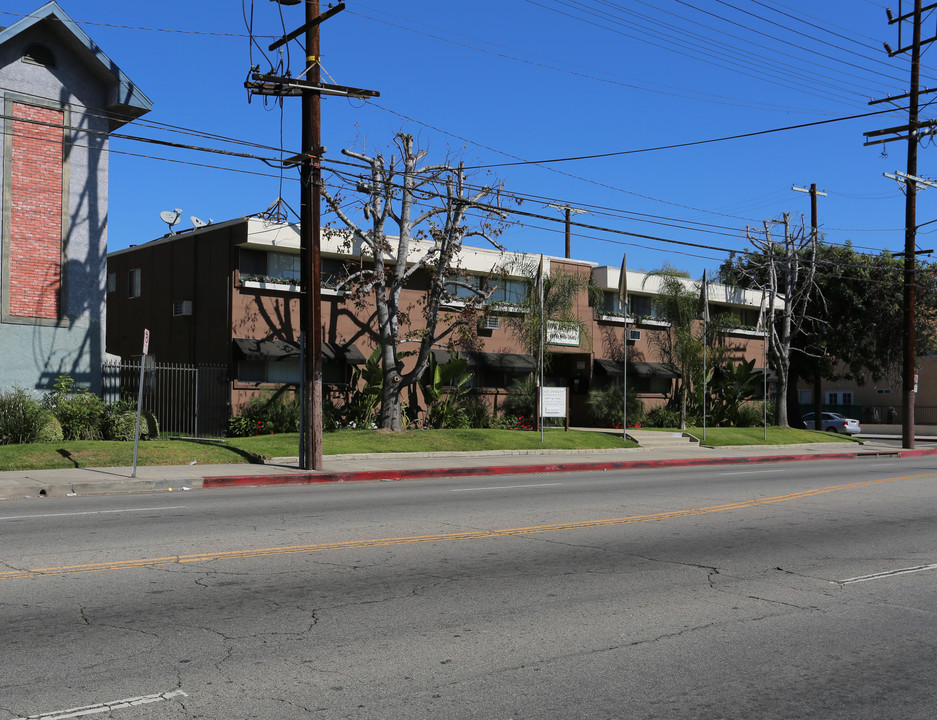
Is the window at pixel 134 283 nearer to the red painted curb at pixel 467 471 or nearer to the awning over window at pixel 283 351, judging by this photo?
the awning over window at pixel 283 351

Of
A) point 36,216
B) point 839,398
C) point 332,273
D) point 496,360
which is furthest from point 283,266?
point 839,398

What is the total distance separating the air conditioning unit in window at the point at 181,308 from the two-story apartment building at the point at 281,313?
51mm

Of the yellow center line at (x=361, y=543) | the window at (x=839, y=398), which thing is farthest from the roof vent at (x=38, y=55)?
the window at (x=839, y=398)

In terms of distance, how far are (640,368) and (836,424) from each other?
60.1 ft

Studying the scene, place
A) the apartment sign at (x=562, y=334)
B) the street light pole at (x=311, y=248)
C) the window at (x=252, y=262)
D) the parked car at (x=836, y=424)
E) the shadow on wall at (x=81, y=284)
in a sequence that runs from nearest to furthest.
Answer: the street light pole at (x=311, y=248) < the shadow on wall at (x=81, y=284) < the window at (x=252, y=262) < the apartment sign at (x=562, y=334) < the parked car at (x=836, y=424)

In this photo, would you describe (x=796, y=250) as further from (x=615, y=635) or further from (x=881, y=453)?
(x=615, y=635)

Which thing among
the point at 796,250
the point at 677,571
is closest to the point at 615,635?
the point at 677,571

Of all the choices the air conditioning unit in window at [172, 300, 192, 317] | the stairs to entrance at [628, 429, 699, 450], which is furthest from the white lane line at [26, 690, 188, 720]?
the stairs to entrance at [628, 429, 699, 450]

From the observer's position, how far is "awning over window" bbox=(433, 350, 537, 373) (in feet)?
112

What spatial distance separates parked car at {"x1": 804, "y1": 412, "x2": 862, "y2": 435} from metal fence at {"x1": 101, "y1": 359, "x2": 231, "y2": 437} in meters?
36.8

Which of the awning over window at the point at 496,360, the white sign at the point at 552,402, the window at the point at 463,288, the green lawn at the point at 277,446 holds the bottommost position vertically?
the green lawn at the point at 277,446

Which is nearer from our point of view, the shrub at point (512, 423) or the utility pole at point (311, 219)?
the utility pole at point (311, 219)

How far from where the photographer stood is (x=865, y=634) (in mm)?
6660

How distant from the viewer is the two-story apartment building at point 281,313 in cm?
2925
